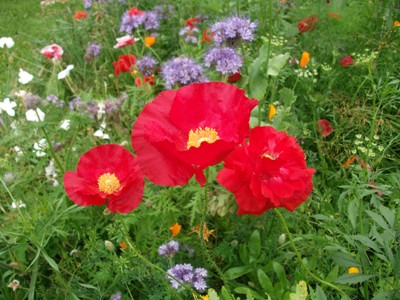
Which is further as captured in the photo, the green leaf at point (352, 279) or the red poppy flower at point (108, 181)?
the red poppy flower at point (108, 181)

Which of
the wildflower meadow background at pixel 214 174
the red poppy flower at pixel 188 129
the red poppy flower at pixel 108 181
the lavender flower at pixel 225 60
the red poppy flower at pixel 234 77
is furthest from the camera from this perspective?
the red poppy flower at pixel 234 77

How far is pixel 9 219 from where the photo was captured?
1909 millimetres

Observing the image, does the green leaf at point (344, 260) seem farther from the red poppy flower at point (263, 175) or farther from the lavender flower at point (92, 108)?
the lavender flower at point (92, 108)

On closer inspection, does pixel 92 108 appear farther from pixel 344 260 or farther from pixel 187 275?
pixel 344 260

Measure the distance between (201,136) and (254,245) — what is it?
2.41ft

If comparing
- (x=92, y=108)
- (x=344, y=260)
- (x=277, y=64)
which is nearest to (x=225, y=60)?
(x=277, y=64)

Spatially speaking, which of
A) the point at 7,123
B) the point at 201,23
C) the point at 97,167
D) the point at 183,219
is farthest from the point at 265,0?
the point at 97,167

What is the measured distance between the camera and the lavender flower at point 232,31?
1724 mm

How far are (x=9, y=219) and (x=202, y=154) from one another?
4.52ft

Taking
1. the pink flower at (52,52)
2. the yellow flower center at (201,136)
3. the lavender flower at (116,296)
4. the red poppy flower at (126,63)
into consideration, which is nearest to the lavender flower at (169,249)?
the lavender flower at (116,296)

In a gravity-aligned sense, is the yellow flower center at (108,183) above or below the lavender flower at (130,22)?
above

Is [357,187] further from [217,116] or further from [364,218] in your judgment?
[217,116]

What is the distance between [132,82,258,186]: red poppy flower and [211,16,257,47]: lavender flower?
0.82 metres

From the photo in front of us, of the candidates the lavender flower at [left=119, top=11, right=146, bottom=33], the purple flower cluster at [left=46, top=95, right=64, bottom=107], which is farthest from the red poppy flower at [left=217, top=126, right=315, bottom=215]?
the lavender flower at [left=119, top=11, right=146, bottom=33]
